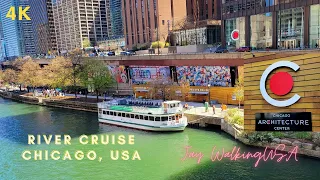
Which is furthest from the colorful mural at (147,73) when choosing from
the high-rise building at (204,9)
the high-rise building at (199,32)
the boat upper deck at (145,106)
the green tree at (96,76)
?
the high-rise building at (204,9)

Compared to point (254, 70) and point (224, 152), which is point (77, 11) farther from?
point (254, 70)

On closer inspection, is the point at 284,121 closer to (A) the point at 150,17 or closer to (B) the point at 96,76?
(B) the point at 96,76

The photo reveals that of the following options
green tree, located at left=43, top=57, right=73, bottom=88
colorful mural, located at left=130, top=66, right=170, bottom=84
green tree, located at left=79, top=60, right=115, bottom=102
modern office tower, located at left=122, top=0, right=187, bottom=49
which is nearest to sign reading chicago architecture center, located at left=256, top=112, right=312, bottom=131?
colorful mural, located at left=130, top=66, right=170, bottom=84

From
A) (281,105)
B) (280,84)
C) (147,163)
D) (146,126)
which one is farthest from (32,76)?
(281,105)

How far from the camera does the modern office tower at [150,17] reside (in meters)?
94.2

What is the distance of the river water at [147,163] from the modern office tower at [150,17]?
179ft

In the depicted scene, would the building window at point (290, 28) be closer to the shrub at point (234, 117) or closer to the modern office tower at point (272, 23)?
the modern office tower at point (272, 23)

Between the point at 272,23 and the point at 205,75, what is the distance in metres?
18.0

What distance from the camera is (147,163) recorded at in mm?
30750

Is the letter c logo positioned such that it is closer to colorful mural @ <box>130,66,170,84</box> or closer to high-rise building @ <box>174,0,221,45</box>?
colorful mural @ <box>130,66,170,84</box>

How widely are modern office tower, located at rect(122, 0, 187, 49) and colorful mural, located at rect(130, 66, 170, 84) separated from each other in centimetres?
2496

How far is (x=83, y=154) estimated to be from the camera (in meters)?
34.8

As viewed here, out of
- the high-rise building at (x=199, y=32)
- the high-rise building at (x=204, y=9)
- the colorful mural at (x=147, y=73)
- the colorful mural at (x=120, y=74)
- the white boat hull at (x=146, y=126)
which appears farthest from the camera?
the high-rise building at (x=204, y=9)

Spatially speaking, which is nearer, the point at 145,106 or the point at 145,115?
the point at 145,115
